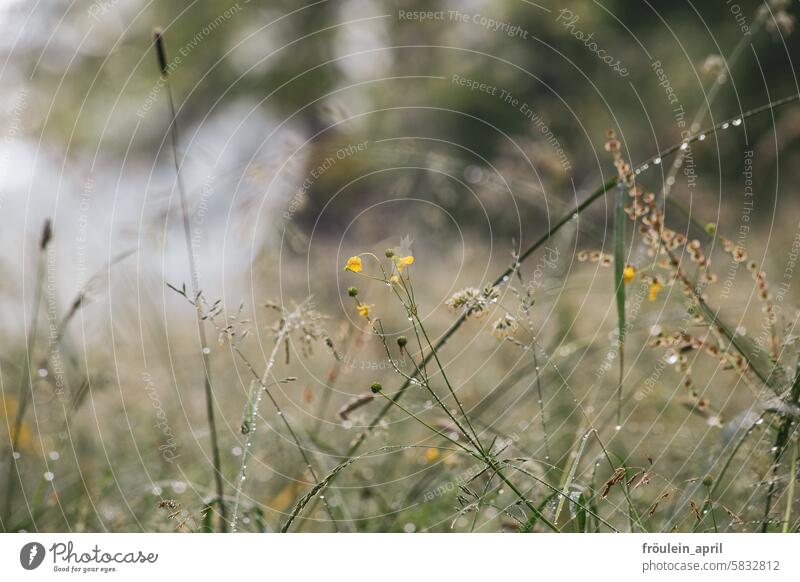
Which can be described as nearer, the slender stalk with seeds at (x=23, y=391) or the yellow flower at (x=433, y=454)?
the slender stalk with seeds at (x=23, y=391)

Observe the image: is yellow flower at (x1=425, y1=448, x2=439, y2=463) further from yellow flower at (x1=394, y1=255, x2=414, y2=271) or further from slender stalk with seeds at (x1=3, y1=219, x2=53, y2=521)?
slender stalk with seeds at (x1=3, y1=219, x2=53, y2=521)

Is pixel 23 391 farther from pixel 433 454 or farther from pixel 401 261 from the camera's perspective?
pixel 401 261

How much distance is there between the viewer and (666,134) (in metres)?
5.10

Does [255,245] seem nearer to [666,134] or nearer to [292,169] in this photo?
[292,169]

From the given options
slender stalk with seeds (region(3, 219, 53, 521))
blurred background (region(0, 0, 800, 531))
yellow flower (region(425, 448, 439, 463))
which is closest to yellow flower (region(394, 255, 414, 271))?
blurred background (region(0, 0, 800, 531))

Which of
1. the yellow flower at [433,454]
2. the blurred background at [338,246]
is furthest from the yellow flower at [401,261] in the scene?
the yellow flower at [433,454]

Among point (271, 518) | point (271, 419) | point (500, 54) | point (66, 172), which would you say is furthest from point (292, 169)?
point (500, 54)

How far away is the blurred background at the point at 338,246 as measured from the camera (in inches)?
62.4

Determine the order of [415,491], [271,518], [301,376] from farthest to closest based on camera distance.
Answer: [301,376]
[271,518]
[415,491]

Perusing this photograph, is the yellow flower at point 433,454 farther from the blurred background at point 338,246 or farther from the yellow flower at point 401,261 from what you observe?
the yellow flower at point 401,261

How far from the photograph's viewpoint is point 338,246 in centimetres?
332

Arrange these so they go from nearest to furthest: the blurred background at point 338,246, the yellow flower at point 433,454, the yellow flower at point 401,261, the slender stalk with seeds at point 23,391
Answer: the yellow flower at point 401,261 < the slender stalk with seeds at point 23,391 < the yellow flower at point 433,454 < the blurred background at point 338,246

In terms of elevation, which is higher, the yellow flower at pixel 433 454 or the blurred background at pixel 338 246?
the blurred background at pixel 338 246
